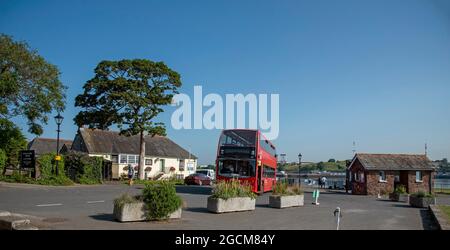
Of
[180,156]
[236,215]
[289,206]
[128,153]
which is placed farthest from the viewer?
[180,156]

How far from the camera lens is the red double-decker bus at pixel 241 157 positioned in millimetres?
27172

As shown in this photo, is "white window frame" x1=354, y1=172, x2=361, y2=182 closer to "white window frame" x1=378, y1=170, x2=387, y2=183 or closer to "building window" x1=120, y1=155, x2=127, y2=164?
"white window frame" x1=378, y1=170, x2=387, y2=183

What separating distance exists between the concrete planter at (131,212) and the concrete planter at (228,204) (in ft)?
12.7

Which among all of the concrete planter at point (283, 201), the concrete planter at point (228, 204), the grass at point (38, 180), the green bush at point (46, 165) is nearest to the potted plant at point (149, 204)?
the concrete planter at point (228, 204)

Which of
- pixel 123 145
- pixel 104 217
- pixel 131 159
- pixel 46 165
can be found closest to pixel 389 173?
pixel 46 165

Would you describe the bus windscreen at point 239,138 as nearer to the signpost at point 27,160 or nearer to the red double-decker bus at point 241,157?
the red double-decker bus at point 241,157

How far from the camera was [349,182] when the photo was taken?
45562mm

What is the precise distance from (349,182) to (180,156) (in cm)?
2663

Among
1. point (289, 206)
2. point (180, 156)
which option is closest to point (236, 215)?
point (289, 206)

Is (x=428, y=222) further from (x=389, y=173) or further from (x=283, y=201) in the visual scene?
(x=389, y=173)

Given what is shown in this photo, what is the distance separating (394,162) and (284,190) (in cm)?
2625

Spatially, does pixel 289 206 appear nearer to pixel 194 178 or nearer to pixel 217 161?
pixel 217 161

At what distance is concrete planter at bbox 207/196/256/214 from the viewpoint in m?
16.6

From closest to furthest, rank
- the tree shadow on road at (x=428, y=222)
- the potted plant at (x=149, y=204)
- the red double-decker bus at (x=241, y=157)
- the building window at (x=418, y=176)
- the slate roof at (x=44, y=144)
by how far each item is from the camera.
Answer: the potted plant at (x=149, y=204) → the tree shadow on road at (x=428, y=222) → the red double-decker bus at (x=241, y=157) → the building window at (x=418, y=176) → the slate roof at (x=44, y=144)
